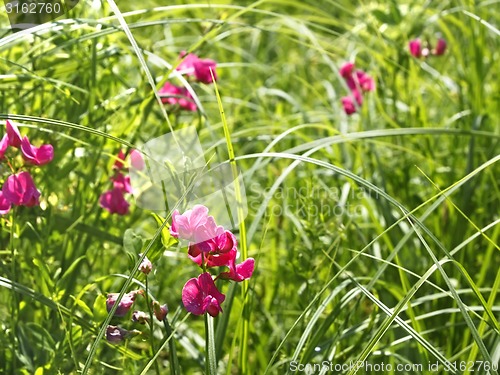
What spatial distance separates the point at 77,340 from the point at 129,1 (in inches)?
84.7

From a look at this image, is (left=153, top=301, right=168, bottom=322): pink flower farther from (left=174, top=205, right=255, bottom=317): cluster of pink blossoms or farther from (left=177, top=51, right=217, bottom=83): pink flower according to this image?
(left=177, top=51, right=217, bottom=83): pink flower

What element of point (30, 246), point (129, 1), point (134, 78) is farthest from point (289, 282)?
point (129, 1)

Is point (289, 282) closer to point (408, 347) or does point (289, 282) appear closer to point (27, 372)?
point (408, 347)

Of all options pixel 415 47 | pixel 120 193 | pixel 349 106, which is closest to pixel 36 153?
pixel 120 193

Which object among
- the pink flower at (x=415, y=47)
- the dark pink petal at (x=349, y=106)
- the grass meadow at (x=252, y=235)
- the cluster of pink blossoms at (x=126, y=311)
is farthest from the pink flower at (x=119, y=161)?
the pink flower at (x=415, y=47)

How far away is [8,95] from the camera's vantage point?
159cm

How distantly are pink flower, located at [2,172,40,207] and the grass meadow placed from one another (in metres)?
0.02

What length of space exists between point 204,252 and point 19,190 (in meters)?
0.32

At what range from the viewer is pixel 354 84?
6.76 ft

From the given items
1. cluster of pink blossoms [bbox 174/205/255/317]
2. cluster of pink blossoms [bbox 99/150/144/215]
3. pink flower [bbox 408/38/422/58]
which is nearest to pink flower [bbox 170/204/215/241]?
cluster of pink blossoms [bbox 174/205/255/317]

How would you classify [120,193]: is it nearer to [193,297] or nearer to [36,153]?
[36,153]

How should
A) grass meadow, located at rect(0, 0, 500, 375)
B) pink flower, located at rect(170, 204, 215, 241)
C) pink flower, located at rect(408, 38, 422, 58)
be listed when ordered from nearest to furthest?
pink flower, located at rect(170, 204, 215, 241), grass meadow, located at rect(0, 0, 500, 375), pink flower, located at rect(408, 38, 422, 58)

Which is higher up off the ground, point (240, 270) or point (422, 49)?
point (422, 49)

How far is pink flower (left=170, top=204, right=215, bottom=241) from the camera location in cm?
105
